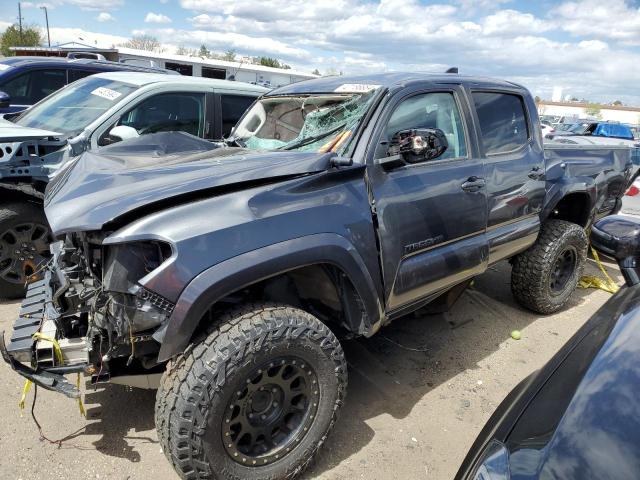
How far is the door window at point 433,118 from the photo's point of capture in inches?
118

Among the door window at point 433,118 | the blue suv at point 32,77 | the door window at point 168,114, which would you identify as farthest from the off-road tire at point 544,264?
the blue suv at point 32,77

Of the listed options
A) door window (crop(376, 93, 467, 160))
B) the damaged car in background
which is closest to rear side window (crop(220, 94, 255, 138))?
the damaged car in background

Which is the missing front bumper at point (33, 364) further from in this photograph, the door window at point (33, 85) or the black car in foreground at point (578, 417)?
the door window at point (33, 85)

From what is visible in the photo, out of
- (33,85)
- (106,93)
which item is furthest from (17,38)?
(106,93)

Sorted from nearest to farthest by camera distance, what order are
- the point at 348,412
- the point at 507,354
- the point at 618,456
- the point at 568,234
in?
the point at 618,456 < the point at 348,412 < the point at 507,354 < the point at 568,234

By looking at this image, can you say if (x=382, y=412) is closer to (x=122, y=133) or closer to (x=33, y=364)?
(x=33, y=364)

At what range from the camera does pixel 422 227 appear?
2.95 metres

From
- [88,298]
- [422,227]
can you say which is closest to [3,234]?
[88,298]

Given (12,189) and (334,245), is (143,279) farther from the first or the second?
(12,189)

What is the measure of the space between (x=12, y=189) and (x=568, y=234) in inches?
187

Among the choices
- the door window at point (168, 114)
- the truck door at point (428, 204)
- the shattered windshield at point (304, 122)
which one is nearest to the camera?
the truck door at point (428, 204)

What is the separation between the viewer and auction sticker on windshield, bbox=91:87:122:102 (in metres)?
4.98

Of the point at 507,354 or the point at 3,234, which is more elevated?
the point at 3,234

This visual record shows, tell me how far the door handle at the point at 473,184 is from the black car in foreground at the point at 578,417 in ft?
4.60
